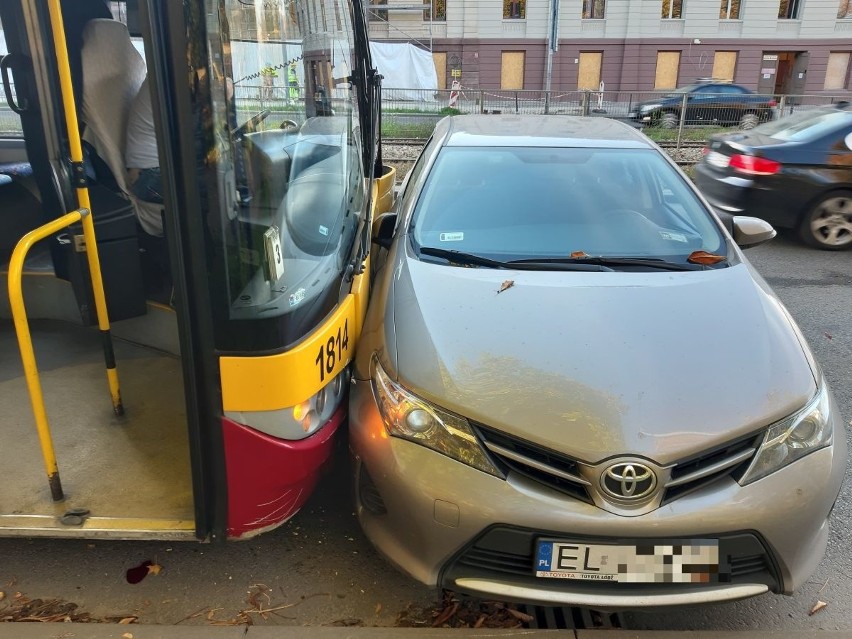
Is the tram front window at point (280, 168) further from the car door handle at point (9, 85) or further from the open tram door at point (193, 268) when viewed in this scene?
the car door handle at point (9, 85)

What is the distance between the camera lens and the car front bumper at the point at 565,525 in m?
2.08

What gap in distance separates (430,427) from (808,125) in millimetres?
6788

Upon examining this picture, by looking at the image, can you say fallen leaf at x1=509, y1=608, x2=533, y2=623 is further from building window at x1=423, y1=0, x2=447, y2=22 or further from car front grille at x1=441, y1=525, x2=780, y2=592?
building window at x1=423, y1=0, x2=447, y2=22

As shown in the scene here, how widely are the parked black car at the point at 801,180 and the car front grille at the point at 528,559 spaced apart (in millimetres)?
5656

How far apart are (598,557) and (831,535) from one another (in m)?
1.41

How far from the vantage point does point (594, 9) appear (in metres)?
30.1

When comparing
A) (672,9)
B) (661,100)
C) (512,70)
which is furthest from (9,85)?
(672,9)

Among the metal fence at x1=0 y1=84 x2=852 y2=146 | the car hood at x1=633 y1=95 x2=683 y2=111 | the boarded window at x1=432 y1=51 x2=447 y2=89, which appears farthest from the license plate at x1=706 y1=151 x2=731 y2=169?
the boarded window at x1=432 y1=51 x2=447 y2=89

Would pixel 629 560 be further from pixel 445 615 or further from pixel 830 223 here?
pixel 830 223

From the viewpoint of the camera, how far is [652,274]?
9.78 feet

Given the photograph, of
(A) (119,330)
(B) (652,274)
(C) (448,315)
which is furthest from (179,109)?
(A) (119,330)

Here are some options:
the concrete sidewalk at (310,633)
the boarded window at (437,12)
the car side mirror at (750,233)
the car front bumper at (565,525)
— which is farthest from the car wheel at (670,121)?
the boarded window at (437,12)

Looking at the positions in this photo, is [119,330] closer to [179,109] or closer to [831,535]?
[179,109]

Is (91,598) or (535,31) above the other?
(535,31)
